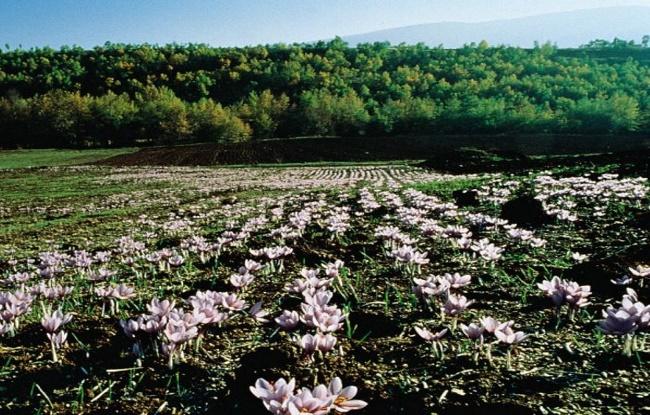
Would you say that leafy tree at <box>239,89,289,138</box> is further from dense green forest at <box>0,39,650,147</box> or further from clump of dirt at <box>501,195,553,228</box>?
clump of dirt at <box>501,195,553,228</box>

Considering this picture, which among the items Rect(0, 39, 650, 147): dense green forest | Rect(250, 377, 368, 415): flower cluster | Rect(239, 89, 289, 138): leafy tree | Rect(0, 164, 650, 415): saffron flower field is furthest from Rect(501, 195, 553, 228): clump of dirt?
Rect(239, 89, 289, 138): leafy tree

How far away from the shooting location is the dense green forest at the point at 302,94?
106 metres

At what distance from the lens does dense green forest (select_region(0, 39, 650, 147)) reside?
4193 inches

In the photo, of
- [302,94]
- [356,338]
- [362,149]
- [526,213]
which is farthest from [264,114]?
[356,338]

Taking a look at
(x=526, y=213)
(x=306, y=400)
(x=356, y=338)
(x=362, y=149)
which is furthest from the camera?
(x=362, y=149)

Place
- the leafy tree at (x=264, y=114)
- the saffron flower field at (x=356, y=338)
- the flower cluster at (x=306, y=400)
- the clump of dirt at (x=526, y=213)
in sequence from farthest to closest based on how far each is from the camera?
the leafy tree at (x=264, y=114) → the clump of dirt at (x=526, y=213) → the saffron flower field at (x=356, y=338) → the flower cluster at (x=306, y=400)

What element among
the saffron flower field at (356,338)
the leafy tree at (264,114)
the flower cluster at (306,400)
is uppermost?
the leafy tree at (264,114)

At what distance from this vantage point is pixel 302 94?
14150cm

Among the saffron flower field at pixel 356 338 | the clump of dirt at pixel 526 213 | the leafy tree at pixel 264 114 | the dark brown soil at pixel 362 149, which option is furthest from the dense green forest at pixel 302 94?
the saffron flower field at pixel 356 338

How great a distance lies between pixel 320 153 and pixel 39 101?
81.8 metres

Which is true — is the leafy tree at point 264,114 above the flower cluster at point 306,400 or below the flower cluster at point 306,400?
above

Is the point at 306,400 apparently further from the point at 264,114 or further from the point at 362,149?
the point at 264,114

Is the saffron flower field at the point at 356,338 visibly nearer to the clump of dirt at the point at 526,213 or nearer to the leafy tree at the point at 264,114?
the clump of dirt at the point at 526,213

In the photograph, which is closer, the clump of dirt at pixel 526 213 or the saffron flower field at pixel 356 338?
the saffron flower field at pixel 356 338
